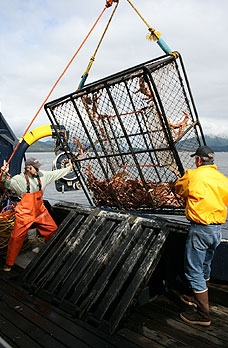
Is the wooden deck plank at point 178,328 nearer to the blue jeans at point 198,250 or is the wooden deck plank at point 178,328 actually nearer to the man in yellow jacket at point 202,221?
the man in yellow jacket at point 202,221

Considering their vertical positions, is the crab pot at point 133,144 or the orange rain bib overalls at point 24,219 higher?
the crab pot at point 133,144

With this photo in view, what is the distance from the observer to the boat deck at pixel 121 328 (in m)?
2.41

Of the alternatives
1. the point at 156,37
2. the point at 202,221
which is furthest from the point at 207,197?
the point at 156,37

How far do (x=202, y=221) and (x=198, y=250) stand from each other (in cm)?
27

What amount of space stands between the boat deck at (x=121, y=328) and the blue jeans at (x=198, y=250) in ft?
1.23

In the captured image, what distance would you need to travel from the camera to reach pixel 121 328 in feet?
8.57

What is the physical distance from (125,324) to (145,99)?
2.51 meters

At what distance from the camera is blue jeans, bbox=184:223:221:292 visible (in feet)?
8.80

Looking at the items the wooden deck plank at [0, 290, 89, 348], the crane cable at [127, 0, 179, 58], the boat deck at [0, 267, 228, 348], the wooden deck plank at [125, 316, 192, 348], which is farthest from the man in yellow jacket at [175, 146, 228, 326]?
the crane cable at [127, 0, 179, 58]

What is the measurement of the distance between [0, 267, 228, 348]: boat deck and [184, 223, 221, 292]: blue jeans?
374 millimetres

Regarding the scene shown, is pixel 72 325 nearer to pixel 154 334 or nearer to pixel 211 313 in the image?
pixel 154 334

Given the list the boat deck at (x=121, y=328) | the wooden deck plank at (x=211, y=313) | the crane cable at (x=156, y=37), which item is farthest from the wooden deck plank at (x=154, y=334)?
the crane cable at (x=156, y=37)

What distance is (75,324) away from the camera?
2.71 metres

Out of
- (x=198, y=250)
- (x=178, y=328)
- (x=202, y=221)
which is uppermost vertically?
(x=202, y=221)
